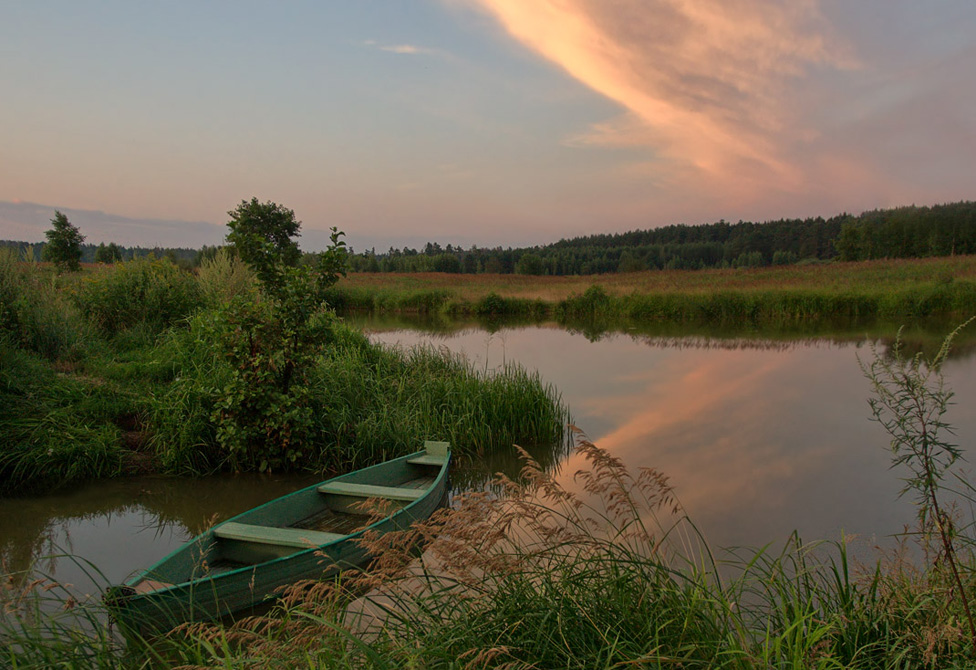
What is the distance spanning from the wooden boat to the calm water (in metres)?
0.61

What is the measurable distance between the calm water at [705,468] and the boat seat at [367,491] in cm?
110

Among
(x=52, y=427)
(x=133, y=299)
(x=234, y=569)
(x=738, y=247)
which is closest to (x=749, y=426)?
(x=234, y=569)

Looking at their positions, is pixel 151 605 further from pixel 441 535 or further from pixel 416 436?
pixel 416 436

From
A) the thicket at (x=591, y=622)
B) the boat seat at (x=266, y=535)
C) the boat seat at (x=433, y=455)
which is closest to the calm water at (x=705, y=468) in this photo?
the thicket at (x=591, y=622)

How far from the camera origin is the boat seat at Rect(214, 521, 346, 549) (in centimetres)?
429

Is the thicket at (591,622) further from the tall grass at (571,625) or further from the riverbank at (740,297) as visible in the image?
the riverbank at (740,297)

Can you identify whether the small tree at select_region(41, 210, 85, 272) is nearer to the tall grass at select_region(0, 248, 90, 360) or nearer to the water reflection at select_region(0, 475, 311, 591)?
the tall grass at select_region(0, 248, 90, 360)

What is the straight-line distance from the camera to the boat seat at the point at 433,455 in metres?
6.43

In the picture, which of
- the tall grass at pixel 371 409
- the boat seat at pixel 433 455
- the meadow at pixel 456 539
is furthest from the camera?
the tall grass at pixel 371 409

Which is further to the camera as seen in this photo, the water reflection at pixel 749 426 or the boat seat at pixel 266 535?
the water reflection at pixel 749 426

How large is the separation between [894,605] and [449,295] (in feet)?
96.2

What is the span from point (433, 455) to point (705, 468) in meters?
3.31

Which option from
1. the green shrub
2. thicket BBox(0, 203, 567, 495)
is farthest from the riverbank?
thicket BBox(0, 203, 567, 495)

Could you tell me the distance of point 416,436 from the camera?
292 inches
